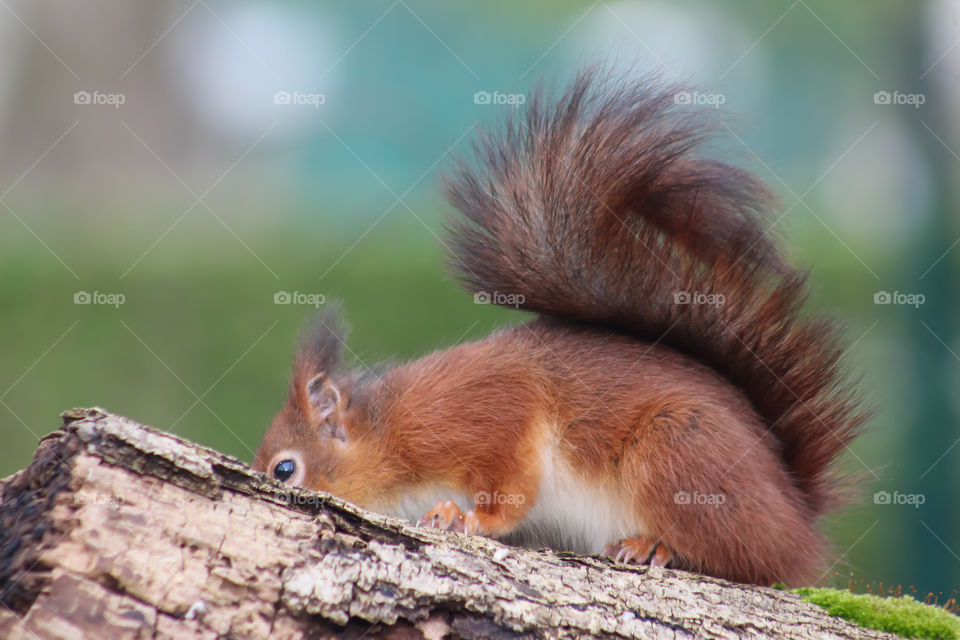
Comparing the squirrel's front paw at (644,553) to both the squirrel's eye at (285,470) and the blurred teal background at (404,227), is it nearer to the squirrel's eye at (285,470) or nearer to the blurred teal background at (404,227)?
the squirrel's eye at (285,470)

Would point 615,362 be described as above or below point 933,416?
below

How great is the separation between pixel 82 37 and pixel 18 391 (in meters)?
2.35

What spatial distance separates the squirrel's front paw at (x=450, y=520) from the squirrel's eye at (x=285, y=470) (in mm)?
380

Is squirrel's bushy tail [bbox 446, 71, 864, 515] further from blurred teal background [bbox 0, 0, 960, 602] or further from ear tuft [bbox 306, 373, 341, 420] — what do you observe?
blurred teal background [bbox 0, 0, 960, 602]

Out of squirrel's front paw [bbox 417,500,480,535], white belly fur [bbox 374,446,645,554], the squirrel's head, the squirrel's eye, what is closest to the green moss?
white belly fur [bbox 374,446,645,554]

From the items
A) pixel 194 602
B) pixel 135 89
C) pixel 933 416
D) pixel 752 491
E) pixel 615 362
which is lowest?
pixel 194 602

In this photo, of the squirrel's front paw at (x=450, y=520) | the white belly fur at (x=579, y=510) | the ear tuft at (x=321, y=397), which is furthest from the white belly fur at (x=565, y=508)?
the ear tuft at (x=321, y=397)

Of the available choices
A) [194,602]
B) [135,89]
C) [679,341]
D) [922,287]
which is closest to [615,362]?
[679,341]

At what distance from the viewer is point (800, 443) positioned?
1.83 metres

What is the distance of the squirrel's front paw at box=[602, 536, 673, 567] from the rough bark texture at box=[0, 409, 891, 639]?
0.33 m

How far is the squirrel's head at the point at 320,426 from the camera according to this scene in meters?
A: 1.89

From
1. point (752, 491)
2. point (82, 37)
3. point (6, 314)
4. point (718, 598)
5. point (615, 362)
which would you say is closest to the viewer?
point (718, 598)

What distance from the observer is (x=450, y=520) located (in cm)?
167

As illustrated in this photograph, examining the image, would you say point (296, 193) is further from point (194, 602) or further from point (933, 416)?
point (194, 602)
